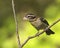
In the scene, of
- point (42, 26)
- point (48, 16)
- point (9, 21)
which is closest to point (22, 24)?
point (9, 21)

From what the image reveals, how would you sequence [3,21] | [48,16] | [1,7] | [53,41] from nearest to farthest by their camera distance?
[53,41] < [48,16] < [3,21] < [1,7]

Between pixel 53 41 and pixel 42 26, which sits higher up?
pixel 42 26

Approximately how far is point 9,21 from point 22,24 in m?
0.31

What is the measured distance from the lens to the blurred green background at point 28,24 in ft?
15.2

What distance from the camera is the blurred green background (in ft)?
15.2

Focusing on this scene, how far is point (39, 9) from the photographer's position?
598 centimetres

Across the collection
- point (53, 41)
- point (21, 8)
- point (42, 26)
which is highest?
point (42, 26)

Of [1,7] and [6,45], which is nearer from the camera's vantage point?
[6,45]

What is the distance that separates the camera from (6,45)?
15.3 feet

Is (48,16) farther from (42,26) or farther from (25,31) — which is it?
(42,26)

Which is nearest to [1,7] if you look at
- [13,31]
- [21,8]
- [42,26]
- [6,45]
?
[21,8]

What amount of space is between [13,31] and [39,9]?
1.03 metres

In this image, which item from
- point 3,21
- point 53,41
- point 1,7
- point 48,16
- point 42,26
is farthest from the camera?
point 1,7

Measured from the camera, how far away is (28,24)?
5.28 m
